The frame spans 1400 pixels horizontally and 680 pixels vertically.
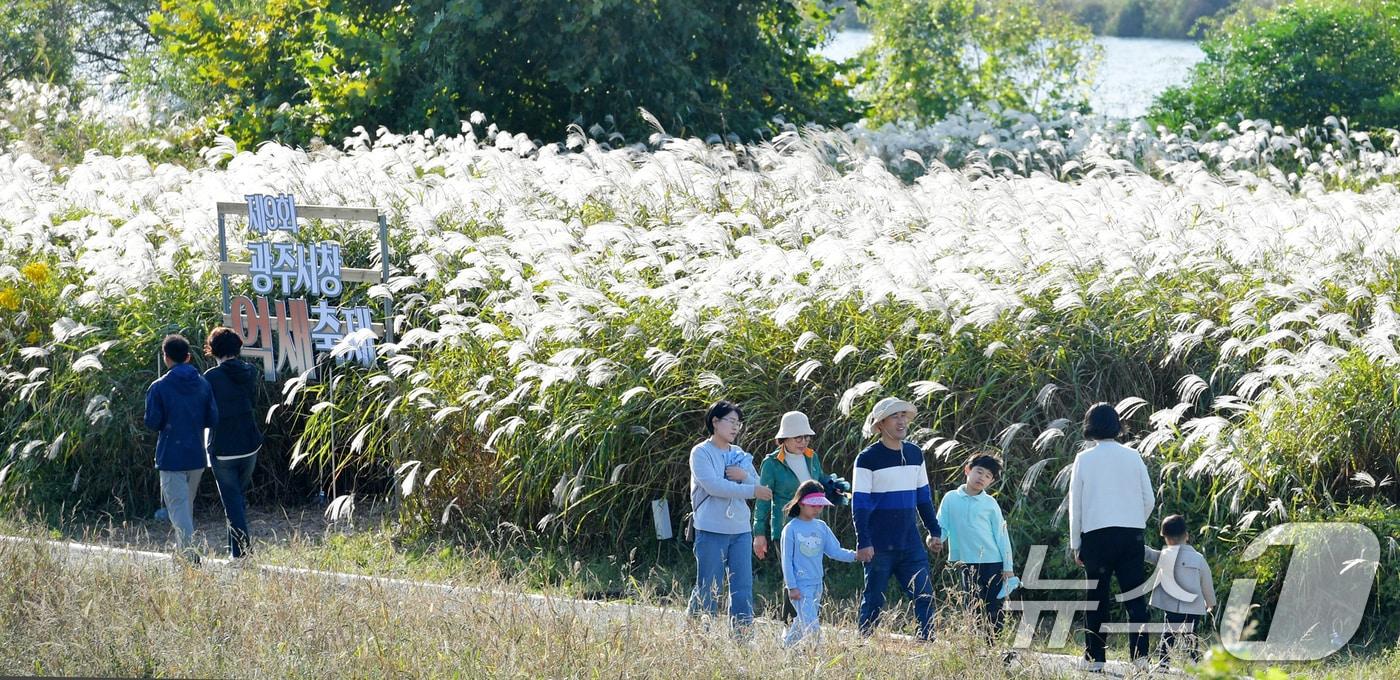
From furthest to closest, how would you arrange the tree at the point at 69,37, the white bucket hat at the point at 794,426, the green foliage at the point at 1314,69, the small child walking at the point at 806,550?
the tree at the point at 69,37 < the green foliage at the point at 1314,69 < the white bucket hat at the point at 794,426 < the small child walking at the point at 806,550

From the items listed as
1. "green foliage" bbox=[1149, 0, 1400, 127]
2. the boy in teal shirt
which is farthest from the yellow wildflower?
"green foliage" bbox=[1149, 0, 1400, 127]

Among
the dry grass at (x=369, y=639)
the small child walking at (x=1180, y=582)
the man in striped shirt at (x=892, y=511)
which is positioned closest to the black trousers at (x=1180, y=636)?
the small child walking at (x=1180, y=582)

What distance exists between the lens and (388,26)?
17.7 m

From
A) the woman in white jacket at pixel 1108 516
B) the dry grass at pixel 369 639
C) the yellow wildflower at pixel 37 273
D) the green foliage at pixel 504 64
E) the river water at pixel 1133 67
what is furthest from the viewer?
the river water at pixel 1133 67

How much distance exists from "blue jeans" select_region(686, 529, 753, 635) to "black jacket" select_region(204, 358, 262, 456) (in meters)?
3.41

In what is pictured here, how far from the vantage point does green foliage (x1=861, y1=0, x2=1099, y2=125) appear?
23672 mm

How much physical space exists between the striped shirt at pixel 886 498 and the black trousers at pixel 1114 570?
0.83m

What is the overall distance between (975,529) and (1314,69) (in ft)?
43.5

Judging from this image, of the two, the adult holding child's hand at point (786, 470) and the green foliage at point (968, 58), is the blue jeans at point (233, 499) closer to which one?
Answer: the adult holding child's hand at point (786, 470)

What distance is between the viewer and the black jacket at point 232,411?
32.1 ft

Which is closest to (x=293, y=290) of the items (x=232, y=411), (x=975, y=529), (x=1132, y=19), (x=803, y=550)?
(x=232, y=411)

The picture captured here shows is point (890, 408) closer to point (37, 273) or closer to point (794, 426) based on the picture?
point (794, 426)

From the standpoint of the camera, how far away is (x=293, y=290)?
37.9 feet

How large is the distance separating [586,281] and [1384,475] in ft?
16.6
